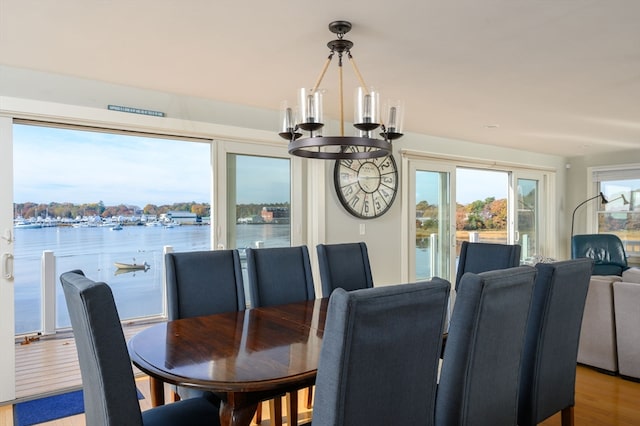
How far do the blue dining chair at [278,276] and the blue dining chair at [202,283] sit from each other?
10 centimetres

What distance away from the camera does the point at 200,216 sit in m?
5.16

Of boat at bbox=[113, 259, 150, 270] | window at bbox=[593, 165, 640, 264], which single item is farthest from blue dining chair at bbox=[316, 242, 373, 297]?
window at bbox=[593, 165, 640, 264]

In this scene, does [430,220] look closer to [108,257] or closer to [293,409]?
[293,409]

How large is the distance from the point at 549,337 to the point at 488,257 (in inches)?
50.9

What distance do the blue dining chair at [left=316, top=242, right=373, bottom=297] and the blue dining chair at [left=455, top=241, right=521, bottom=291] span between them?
2.46 ft

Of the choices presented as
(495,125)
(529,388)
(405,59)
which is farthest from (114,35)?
(495,125)

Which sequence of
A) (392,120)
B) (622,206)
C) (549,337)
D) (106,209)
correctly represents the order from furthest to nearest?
(622,206), (106,209), (392,120), (549,337)

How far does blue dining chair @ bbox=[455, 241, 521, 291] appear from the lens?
3.07 m

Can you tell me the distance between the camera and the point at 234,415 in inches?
58.2

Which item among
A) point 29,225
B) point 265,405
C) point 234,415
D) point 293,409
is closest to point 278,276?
point 293,409

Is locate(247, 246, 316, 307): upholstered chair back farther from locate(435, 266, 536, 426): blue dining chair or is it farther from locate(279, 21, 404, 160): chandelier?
locate(435, 266, 536, 426): blue dining chair

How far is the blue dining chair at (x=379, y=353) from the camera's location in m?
1.16

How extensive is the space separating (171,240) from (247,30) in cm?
352

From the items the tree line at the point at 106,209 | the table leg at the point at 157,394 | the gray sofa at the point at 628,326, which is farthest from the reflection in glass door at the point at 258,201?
the gray sofa at the point at 628,326
